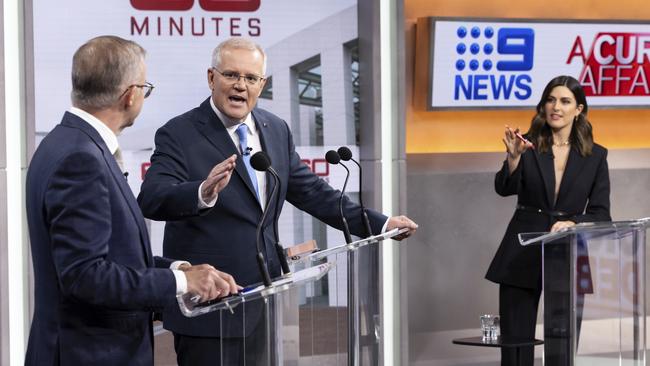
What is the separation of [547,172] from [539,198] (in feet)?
0.43

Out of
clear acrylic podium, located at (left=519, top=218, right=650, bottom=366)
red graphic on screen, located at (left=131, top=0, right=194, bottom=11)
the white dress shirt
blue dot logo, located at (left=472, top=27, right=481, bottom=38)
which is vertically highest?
red graphic on screen, located at (left=131, top=0, right=194, bottom=11)

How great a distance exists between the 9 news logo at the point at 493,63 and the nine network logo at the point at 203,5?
1237 mm

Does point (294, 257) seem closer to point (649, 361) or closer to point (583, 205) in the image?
point (583, 205)

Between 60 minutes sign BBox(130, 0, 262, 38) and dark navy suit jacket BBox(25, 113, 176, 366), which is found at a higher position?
60 minutes sign BBox(130, 0, 262, 38)

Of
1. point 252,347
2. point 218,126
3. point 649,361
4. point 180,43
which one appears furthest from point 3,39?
point 649,361

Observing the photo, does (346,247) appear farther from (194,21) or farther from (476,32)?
(476,32)

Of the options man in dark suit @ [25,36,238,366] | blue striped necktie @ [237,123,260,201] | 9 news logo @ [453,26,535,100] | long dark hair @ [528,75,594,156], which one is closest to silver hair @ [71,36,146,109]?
man in dark suit @ [25,36,238,366]

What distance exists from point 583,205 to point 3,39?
297 centimetres

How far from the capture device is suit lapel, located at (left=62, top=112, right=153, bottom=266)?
239 centimetres

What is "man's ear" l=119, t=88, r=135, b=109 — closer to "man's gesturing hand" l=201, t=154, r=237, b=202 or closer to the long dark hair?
"man's gesturing hand" l=201, t=154, r=237, b=202

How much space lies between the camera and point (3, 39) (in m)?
5.08

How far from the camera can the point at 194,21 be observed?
18.1 feet

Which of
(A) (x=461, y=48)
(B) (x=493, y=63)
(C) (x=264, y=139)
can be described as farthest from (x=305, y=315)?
(B) (x=493, y=63)

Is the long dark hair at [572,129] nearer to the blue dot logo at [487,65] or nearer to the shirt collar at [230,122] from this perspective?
the blue dot logo at [487,65]
